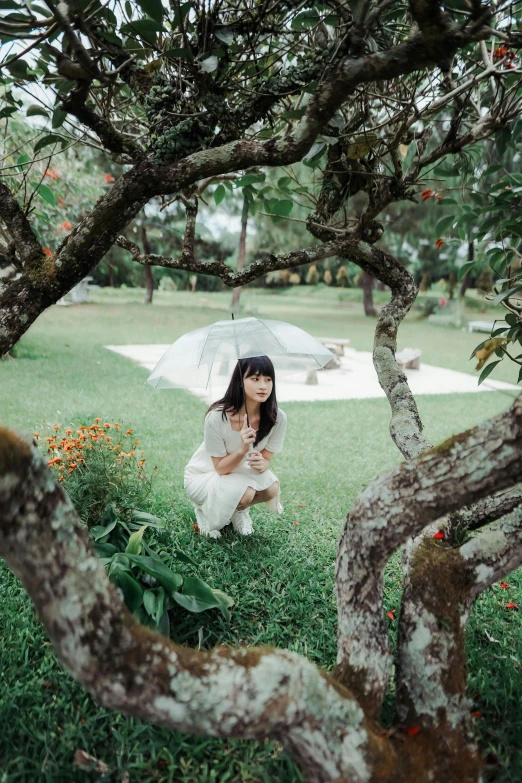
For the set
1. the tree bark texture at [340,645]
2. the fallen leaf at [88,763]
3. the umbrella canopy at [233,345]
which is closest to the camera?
the tree bark texture at [340,645]

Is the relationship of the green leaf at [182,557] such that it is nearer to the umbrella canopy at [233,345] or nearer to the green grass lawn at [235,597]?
the green grass lawn at [235,597]

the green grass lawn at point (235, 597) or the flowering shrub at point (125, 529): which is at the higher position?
the flowering shrub at point (125, 529)

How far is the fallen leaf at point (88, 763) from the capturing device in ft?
4.20

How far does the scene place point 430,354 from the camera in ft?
33.4

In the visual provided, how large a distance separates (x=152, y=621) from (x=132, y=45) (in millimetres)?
1682

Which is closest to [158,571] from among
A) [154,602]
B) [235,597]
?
[154,602]

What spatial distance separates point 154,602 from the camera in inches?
66.9

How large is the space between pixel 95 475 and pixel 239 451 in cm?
67

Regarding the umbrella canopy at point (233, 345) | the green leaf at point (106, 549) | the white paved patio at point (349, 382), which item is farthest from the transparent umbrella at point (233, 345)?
the white paved patio at point (349, 382)

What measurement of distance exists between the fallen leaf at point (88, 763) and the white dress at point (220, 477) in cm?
118

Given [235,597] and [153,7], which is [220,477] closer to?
[235,597]

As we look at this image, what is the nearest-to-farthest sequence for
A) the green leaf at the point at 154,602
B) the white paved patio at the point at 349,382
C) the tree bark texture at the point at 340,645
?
the tree bark texture at the point at 340,645 → the green leaf at the point at 154,602 → the white paved patio at the point at 349,382

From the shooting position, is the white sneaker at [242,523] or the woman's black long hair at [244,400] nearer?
the woman's black long hair at [244,400]

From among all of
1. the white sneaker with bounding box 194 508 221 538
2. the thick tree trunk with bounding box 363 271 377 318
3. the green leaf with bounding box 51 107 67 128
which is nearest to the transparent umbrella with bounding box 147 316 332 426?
the white sneaker with bounding box 194 508 221 538
